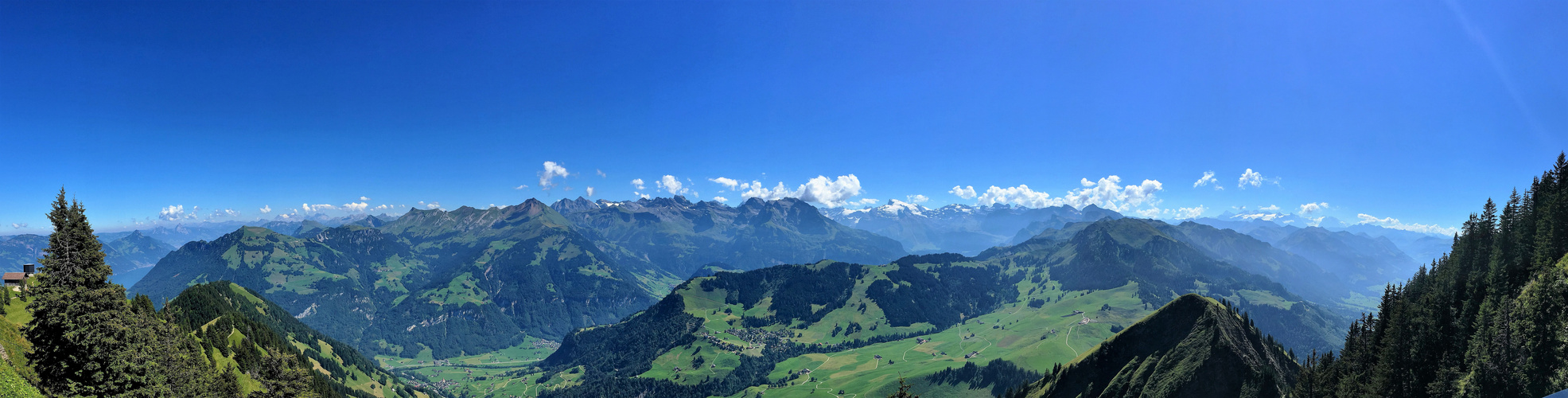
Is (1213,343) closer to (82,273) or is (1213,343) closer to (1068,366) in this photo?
(1068,366)

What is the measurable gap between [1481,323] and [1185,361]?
133ft

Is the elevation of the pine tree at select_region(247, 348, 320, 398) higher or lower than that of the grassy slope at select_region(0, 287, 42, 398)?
lower

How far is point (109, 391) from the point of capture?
3488 cm

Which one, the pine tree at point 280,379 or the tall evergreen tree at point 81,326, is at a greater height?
the tall evergreen tree at point 81,326

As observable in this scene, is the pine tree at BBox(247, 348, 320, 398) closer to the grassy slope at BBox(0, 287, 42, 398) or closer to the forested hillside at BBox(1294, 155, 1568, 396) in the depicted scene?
the grassy slope at BBox(0, 287, 42, 398)

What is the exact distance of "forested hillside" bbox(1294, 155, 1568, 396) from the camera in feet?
200

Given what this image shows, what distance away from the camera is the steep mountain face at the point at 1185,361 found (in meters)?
98.3

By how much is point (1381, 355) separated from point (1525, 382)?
24.6m

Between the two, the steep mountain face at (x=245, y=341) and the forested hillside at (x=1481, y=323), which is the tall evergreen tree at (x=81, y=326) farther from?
the forested hillside at (x=1481, y=323)

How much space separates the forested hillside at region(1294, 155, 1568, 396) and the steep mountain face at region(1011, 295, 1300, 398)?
995cm

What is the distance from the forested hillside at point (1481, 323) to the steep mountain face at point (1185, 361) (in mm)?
9952

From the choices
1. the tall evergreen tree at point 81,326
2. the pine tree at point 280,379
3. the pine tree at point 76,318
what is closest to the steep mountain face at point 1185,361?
the pine tree at point 280,379

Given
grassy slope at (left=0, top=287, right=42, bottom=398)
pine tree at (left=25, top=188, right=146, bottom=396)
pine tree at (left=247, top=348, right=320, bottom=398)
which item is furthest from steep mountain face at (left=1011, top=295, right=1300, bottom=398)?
grassy slope at (left=0, top=287, right=42, bottom=398)

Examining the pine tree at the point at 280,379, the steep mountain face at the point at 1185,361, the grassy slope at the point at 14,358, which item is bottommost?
the steep mountain face at the point at 1185,361
